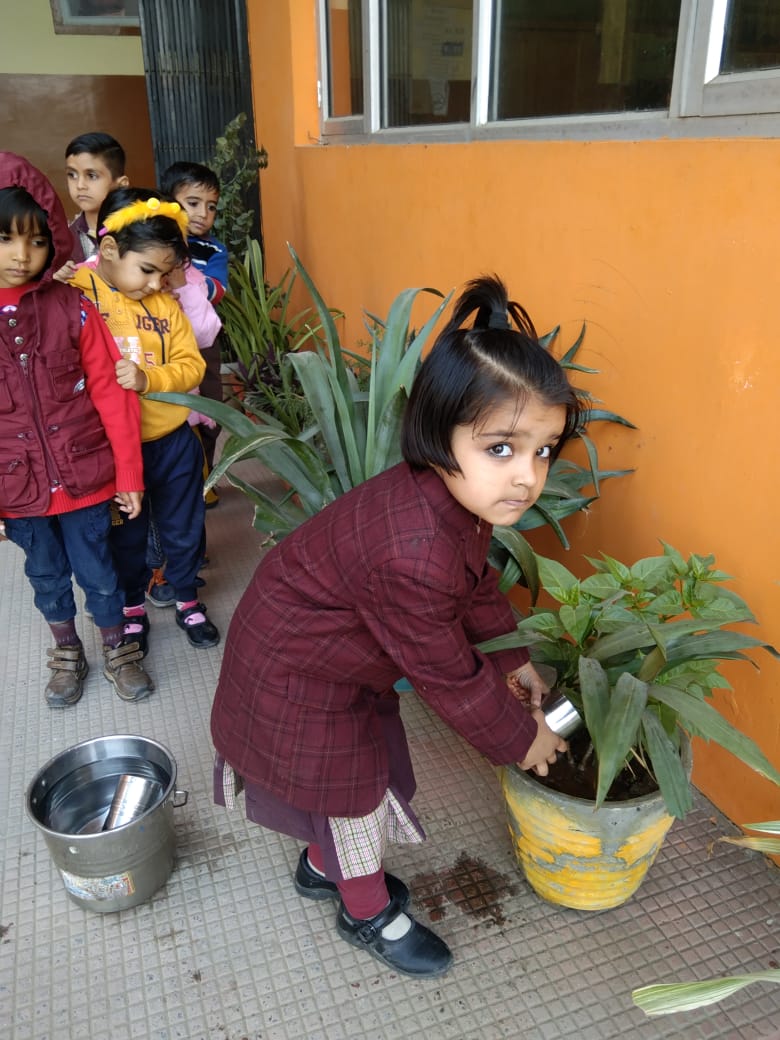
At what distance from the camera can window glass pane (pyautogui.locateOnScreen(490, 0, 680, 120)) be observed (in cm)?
158

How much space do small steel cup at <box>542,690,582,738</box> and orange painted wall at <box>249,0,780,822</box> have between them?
43cm

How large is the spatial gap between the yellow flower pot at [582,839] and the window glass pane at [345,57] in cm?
273

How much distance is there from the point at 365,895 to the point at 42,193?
150cm

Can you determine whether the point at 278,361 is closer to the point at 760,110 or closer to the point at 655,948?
the point at 760,110

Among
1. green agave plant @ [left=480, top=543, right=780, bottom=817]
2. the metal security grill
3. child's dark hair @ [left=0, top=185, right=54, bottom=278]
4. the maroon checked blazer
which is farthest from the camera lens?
the metal security grill

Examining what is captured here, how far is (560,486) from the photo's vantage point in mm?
1770

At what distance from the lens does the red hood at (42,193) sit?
156 cm

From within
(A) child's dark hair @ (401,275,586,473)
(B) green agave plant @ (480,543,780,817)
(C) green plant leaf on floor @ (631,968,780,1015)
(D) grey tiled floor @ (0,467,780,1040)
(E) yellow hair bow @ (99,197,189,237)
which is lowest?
(D) grey tiled floor @ (0,467,780,1040)

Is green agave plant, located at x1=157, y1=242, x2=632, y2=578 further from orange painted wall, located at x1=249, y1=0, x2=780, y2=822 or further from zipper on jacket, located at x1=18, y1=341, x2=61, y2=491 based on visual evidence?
zipper on jacket, located at x1=18, y1=341, x2=61, y2=491

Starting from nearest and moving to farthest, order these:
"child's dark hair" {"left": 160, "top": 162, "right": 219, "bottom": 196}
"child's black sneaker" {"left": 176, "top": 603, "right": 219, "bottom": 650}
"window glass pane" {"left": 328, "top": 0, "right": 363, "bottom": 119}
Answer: "child's black sneaker" {"left": 176, "top": 603, "right": 219, "bottom": 650}
"child's dark hair" {"left": 160, "top": 162, "right": 219, "bottom": 196}
"window glass pane" {"left": 328, "top": 0, "right": 363, "bottom": 119}

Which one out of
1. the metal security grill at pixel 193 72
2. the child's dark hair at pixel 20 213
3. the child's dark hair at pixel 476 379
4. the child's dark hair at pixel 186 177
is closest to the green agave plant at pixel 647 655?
the child's dark hair at pixel 476 379

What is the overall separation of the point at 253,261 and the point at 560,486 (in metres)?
2.14

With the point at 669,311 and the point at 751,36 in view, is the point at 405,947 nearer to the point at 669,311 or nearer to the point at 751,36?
the point at 669,311

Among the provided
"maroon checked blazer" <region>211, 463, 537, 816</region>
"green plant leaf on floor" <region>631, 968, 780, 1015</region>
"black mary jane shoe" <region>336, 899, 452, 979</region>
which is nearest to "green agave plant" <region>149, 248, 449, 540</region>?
"maroon checked blazer" <region>211, 463, 537, 816</region>
